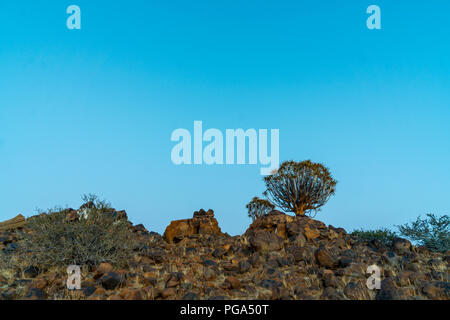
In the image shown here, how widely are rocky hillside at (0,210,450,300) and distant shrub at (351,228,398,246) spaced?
31cm

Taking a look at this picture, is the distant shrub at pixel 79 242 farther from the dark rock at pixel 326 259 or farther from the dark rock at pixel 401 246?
the dark rock at pixel 401 246

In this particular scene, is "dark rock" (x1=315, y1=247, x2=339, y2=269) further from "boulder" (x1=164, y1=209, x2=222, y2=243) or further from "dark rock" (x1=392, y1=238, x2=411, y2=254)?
"boulder" (x1=164, y1=209, x2=222, y2=243)

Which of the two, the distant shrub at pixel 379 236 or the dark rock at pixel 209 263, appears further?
the distant shrub at pixel 379 236

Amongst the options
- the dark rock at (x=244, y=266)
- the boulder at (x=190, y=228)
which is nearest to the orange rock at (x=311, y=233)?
the boulder at (x=190, y=228)

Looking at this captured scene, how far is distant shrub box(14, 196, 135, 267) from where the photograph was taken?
8.81 meters

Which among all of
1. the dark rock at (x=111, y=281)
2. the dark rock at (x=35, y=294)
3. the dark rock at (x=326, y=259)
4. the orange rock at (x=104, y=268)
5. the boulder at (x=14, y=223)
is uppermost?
the boulder at (x=14, y=223)

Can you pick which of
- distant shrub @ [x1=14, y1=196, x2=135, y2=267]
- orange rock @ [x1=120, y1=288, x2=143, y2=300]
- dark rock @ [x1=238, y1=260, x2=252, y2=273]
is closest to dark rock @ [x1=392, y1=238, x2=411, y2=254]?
dark rock @ [x1=238, y1=260, x2=252, y2=273]

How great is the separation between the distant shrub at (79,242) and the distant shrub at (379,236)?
7.84 m

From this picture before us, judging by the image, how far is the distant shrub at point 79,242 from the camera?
8.81 metres

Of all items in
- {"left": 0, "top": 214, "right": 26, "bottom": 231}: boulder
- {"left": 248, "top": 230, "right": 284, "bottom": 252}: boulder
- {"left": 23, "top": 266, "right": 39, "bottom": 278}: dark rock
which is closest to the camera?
{"left": 23, "top": 266, "right": 39, "bottom": 278}: dark rock
